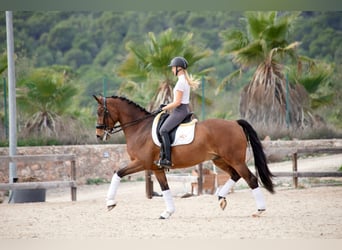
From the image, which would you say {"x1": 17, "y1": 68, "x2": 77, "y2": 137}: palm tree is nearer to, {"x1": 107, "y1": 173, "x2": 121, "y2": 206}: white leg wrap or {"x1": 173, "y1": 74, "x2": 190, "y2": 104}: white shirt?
{"x1": 107, "y1": 173, "x2": 121, "y2": 206}: white leg wrap

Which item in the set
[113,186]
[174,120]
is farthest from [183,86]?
[113,186]

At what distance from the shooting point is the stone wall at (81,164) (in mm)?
12797

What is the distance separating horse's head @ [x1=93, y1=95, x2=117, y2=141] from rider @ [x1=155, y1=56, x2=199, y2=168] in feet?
2.18

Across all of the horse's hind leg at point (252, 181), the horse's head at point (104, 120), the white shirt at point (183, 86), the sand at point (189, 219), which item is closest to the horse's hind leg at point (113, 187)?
the sand at point (189, 219)

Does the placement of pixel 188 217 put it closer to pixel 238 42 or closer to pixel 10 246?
pixel 10 246

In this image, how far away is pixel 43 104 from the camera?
1409cm

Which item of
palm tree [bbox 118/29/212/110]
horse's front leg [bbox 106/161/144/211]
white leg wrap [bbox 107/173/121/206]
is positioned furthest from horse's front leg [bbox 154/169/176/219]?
palm tree [bbox 118/29/212/110]

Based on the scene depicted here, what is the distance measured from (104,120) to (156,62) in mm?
6474

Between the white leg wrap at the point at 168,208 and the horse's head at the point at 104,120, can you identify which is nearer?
the white leg wrap at the point at 168,208

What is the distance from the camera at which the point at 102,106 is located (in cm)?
839

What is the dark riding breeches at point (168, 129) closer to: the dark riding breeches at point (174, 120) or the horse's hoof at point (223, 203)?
the dark riding breeches at point (174, 120)

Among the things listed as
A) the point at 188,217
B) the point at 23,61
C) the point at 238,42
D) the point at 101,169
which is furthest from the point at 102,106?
the point at 23,61

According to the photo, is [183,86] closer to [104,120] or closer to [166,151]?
[166,151]

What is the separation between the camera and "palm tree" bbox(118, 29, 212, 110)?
14445mm
